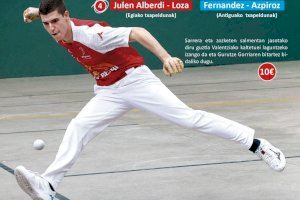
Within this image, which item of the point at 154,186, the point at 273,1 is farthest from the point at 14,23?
the point at 154,186

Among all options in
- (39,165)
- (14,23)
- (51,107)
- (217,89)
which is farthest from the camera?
(14,23)

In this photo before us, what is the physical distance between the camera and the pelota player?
5730 mm

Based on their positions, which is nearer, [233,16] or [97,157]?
[97,157]

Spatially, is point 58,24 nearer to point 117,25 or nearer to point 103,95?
point 103,95

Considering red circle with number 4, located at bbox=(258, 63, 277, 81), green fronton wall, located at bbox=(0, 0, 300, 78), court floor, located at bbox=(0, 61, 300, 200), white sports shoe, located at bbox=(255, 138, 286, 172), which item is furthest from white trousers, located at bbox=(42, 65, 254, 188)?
green fronton wall, located at bbox=(0, 0, 300, 78)

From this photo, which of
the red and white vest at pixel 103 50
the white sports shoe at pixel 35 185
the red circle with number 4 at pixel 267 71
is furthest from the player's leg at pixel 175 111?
the red circle with number 4 at pixel 267 71

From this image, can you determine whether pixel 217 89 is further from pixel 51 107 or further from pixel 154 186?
pixel 154 186

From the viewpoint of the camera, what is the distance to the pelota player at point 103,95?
18.8ft

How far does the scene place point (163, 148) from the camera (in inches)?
323

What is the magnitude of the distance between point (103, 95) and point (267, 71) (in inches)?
415

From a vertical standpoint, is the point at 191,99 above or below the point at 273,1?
below

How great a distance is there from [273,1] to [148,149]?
10716 millimetres

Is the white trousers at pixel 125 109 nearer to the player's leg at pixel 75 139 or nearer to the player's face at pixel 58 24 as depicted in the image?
the player's leg at pixel 75 139

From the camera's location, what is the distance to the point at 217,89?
1345 cm
